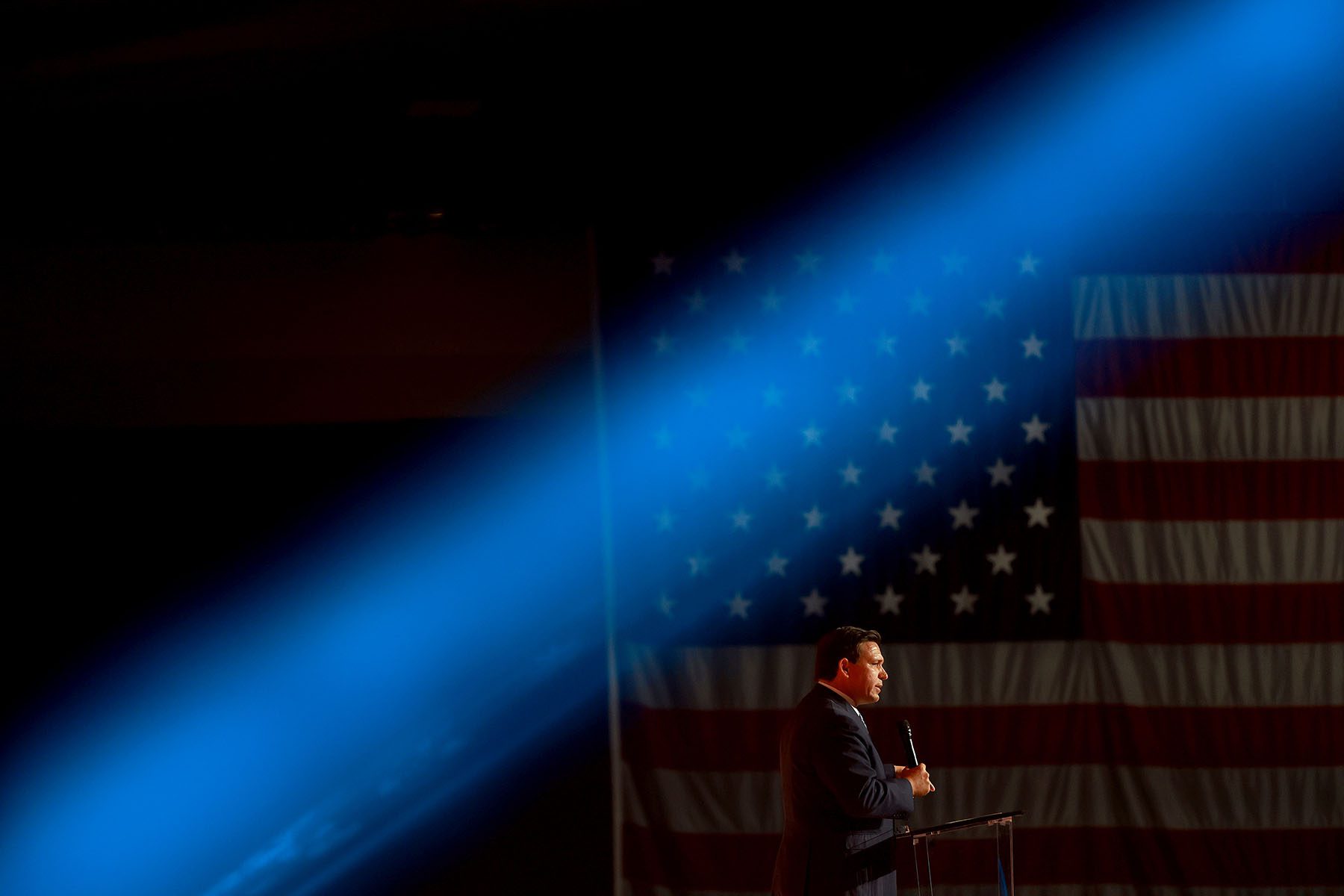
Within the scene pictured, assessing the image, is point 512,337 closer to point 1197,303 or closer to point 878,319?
point 878,319

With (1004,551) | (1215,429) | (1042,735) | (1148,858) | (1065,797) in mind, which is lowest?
(1148,858)

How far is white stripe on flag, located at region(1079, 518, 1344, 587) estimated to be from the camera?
5008mm

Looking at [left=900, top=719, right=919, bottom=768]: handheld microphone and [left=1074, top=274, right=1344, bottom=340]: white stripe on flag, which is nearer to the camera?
[left=900, top=719, right=919, bottom=768]: handheld microphone

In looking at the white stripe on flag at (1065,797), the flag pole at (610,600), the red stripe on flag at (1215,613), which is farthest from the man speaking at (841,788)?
the red stripe on flag at (1215,613)

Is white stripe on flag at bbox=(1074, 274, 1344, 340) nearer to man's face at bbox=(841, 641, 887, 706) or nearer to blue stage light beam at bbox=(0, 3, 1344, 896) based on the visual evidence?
blue stage light beam at bbox=(0, 3, 1344, 896)

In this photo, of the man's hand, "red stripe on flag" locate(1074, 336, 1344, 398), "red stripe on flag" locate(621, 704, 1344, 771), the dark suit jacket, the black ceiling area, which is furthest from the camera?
"red stripe on flag" locate(1074, 336, 1344, 398)

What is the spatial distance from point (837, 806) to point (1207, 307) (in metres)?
2.80

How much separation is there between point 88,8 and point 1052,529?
4.04m

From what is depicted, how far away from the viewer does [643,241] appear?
16.8 feet

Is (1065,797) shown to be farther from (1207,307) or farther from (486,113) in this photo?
(486,113)

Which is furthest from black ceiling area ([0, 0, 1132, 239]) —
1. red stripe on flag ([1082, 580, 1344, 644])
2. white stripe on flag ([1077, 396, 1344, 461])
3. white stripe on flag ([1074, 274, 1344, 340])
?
red stripe on flag ([1082, 580, 1344, 644])

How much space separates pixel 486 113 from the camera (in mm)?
5039

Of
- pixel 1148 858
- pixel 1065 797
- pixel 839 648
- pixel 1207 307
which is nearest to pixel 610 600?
pixel 839 648

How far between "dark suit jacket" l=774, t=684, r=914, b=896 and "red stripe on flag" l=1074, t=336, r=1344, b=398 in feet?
7.27
